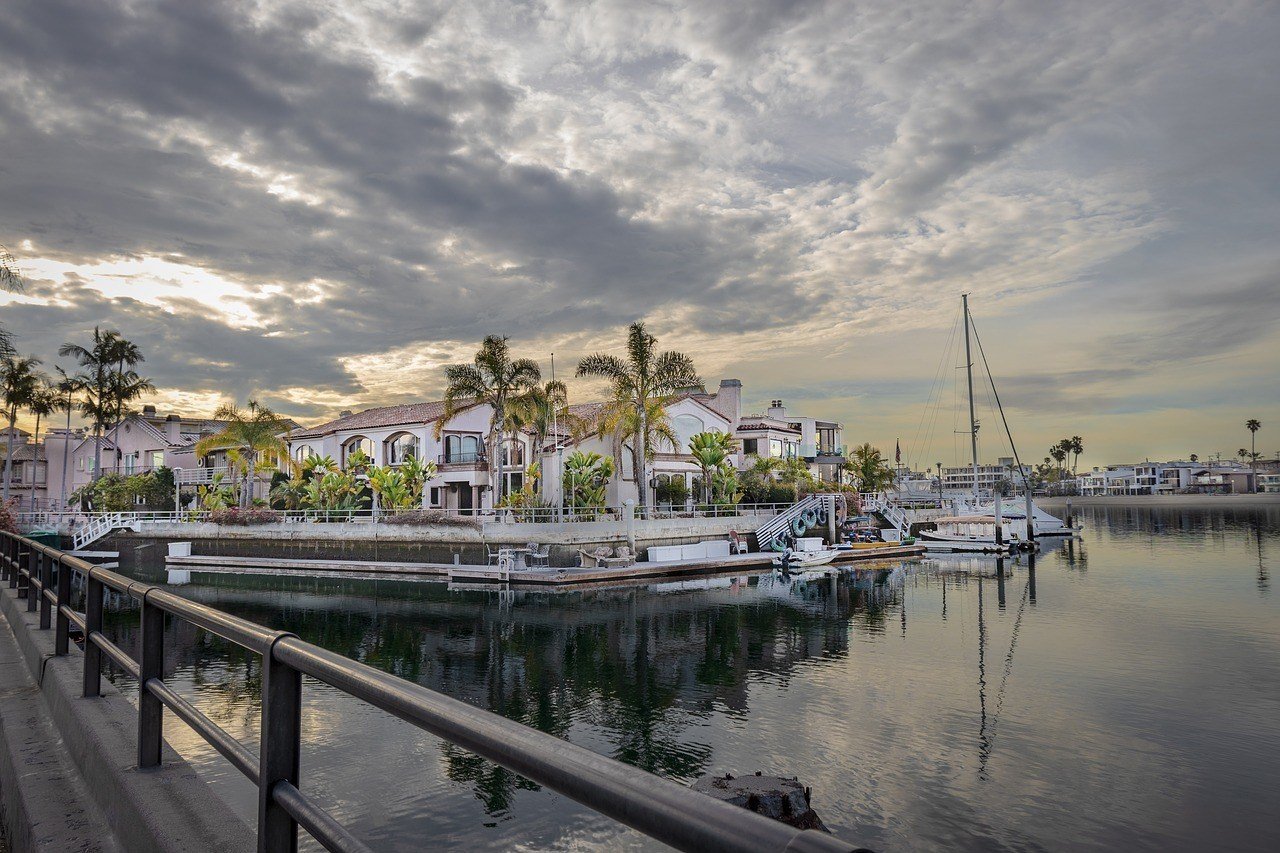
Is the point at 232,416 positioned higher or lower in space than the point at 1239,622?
higher

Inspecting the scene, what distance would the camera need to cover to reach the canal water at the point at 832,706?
39.0ft

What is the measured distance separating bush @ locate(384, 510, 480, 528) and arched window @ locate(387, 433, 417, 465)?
1111 centimetres

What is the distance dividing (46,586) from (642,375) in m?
39.0

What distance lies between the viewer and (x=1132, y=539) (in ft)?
230

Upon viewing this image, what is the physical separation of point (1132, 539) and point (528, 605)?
62.4 metres

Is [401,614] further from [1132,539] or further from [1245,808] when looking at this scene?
[1132,539]

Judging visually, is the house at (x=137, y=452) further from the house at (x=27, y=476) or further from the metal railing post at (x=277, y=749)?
the metal railing post at (x=277, y=749)

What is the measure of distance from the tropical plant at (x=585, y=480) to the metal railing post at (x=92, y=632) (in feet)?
134

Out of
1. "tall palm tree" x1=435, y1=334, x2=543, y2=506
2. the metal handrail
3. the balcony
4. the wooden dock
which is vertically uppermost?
"tall palm tree" x1=435, y1=334, x2=543, y2=506

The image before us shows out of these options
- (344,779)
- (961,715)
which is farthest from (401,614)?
(961,715)

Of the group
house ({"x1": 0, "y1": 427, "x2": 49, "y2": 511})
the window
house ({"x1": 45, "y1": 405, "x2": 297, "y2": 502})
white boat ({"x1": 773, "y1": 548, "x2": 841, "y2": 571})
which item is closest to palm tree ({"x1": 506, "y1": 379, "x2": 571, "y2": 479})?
the window

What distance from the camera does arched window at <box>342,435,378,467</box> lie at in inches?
2223

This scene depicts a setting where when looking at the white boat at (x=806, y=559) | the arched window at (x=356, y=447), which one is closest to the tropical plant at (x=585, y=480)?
the white boat at (x=806, y=559)

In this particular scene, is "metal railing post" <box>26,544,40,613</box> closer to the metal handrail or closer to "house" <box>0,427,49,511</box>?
the metal handrail
